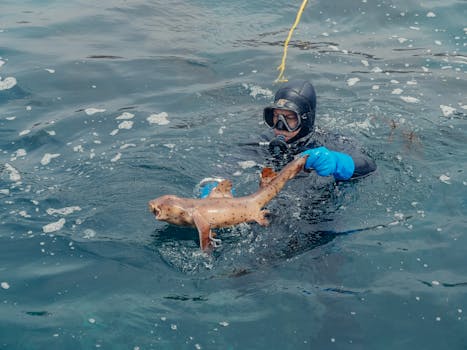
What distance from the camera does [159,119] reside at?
8.72 metres

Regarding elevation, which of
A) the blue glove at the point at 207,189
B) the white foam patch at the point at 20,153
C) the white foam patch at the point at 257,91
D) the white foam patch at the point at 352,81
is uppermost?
the blue glove at the point at 207,189

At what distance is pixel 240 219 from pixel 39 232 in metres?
2.28

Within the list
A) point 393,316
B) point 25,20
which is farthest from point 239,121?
point 25,20

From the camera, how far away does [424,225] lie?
20.6 feet

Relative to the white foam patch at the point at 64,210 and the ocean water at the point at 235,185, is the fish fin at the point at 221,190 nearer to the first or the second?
the ocean water at the point at 235,185

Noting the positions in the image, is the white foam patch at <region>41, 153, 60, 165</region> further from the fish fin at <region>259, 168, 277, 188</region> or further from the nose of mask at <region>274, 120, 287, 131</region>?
the fish fin at <region>259, 168, 277, 188</region>

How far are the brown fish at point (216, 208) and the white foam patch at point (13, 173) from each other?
277cm

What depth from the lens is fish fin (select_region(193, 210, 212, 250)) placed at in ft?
16.3

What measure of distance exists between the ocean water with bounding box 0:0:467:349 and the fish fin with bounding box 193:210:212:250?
607 millimetres

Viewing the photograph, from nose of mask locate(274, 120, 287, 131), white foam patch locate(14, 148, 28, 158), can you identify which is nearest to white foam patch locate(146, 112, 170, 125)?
white foam patch locate(14, 148, 28, 158)

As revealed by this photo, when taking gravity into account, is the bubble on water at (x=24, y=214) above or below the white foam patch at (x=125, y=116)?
below

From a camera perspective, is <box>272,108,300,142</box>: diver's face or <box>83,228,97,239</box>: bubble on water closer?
<box>83,228,97,239</box>: bubble on water

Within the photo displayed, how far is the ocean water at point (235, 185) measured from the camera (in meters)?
5.14

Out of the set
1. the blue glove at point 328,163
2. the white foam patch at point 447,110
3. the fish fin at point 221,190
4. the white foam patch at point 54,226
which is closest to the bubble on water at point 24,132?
the white foam patch at point 54,226
